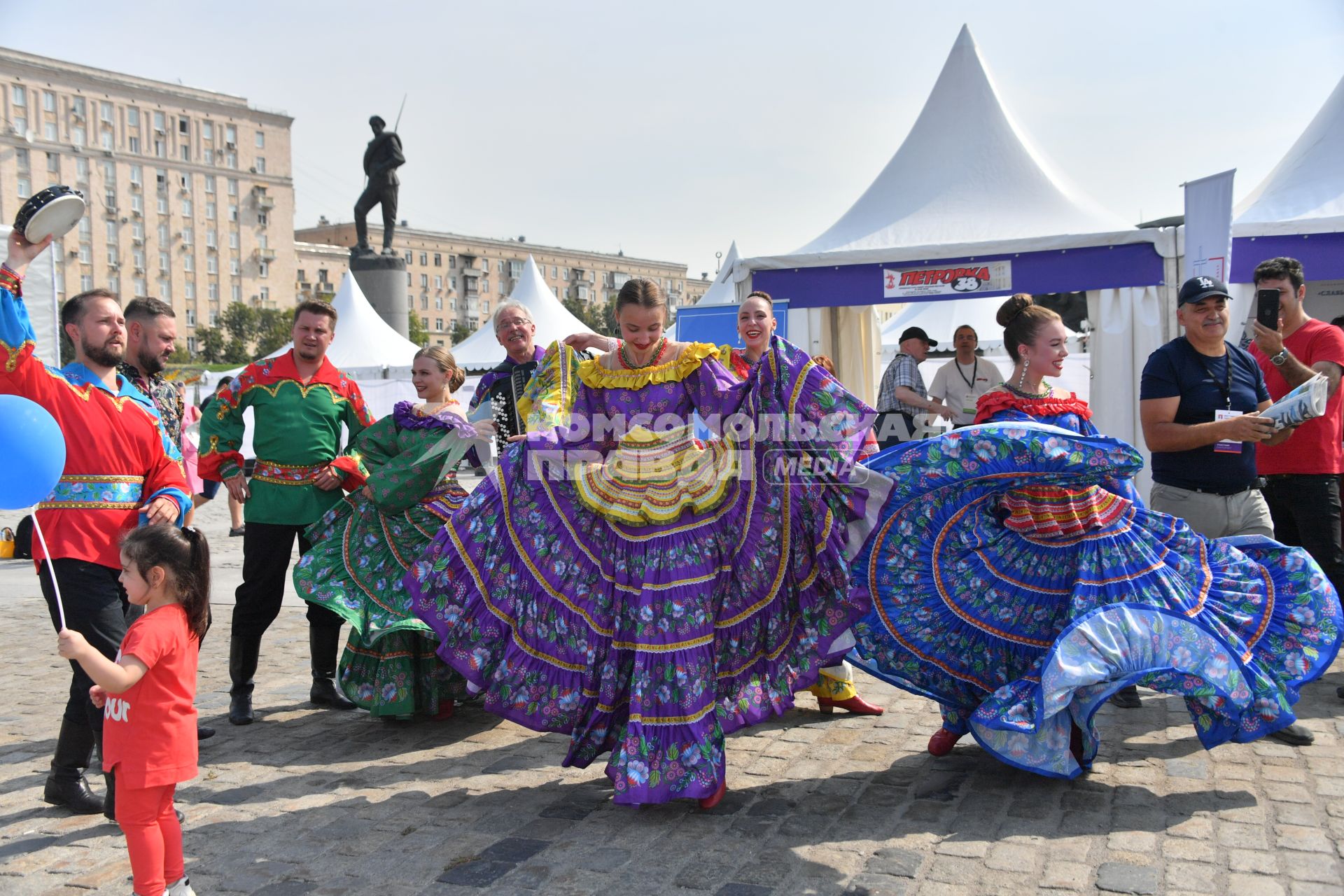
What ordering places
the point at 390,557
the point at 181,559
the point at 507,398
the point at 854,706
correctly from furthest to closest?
Answer: 1. the point at 507,398
2. the point at 390,557
3. the point at 854,706
4. the point at 181,559

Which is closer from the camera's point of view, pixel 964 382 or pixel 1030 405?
pixel 1030 405

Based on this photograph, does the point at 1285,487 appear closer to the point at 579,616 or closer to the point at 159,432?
the point at 579,616

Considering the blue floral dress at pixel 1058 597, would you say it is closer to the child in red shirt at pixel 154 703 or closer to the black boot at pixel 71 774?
the child in red shirt at pixel 154 703

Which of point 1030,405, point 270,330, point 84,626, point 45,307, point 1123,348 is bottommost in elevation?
point 84,626

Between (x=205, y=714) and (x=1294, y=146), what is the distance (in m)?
10.6

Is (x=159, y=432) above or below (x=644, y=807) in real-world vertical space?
above

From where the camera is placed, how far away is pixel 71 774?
146 inches

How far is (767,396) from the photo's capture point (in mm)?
3805

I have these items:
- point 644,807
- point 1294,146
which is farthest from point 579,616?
point 1294,146

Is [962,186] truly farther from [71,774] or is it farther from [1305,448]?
[71,774]

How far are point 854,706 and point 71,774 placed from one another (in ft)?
10.2

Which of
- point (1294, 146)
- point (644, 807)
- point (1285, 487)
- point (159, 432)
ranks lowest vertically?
point (644, 807)

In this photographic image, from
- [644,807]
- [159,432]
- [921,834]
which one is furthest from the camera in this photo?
[159,432]

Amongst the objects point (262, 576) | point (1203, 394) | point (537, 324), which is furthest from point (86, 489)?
point (537, 324)
